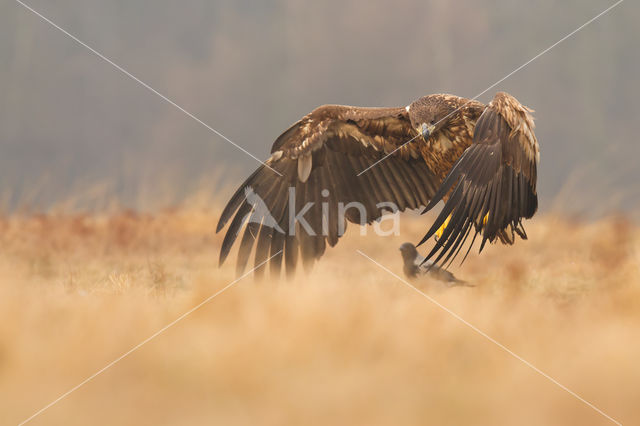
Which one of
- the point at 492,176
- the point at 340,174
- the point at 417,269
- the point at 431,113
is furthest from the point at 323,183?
the point at 492,176

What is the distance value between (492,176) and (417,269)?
258 centimetres

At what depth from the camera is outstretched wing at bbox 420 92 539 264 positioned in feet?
11.2

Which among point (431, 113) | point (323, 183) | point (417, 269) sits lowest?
point (417, 269)

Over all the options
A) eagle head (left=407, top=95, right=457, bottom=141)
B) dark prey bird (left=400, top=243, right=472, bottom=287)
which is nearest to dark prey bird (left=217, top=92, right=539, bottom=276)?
eagle head (left=407, top=95, right=457, bottom=141)

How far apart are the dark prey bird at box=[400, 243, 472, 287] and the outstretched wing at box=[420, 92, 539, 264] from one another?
1.85m

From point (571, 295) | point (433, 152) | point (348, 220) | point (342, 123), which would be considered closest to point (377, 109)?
point (342, 123)

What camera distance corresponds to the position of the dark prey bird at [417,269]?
5387 millimetres

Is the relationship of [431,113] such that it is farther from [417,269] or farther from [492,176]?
[417,269]

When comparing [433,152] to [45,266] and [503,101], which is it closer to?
[503,101]

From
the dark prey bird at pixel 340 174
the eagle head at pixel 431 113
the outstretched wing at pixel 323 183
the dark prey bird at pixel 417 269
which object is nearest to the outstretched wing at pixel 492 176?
the dark prey bird at pixel 340 174

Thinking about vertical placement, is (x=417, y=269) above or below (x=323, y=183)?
below

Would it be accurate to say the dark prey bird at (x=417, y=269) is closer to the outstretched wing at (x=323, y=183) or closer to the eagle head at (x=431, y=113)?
the outstretched wing at (x=323, y=183)

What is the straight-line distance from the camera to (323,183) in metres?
5.14

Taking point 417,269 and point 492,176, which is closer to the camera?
point 492,176
